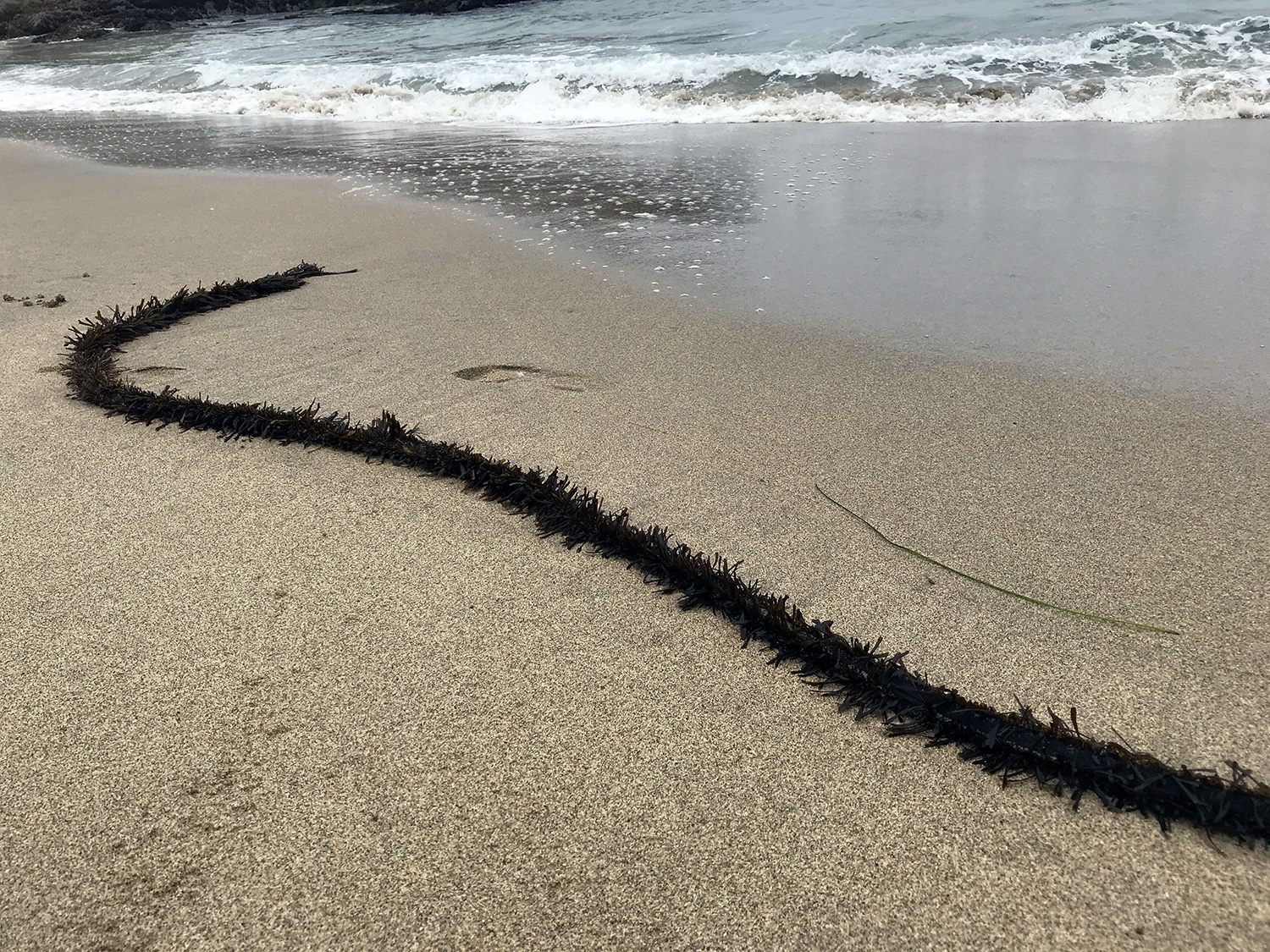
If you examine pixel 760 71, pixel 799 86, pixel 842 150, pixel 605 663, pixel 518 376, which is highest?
pixel 760 71

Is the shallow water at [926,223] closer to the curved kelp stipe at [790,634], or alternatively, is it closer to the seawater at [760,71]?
the seawater at [760,71]

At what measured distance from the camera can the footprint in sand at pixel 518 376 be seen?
3.01m

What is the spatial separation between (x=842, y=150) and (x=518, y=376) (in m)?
4.75

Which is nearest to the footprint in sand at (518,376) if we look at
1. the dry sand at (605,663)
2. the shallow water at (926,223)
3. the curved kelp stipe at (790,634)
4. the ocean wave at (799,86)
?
the dry sand at (605,663)

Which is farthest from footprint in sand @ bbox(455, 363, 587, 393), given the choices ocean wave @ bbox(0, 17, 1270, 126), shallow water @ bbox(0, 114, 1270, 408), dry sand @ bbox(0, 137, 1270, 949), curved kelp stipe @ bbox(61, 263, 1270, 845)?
ocean wave @ bbox(0, 17, 1270, 126)

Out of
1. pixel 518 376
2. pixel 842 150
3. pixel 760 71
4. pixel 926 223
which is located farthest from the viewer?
pixel 760 71

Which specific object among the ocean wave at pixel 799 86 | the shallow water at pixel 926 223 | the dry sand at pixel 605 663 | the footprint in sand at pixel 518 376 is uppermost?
the ocean wave at pixel 799 86

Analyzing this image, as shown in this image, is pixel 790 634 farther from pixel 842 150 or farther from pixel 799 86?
pixel 799 86

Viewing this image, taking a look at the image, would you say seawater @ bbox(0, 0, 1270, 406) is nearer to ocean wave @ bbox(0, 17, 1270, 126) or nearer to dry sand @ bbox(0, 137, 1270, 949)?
ocean wave @ bbox(0, 17, 1270, 126)

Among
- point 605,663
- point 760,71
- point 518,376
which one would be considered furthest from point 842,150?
point 605,663

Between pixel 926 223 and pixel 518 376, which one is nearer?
pixel 518 376

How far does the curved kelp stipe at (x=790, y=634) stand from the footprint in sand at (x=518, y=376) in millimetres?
481

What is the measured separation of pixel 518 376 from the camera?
309 cm

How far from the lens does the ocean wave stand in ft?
27.9
